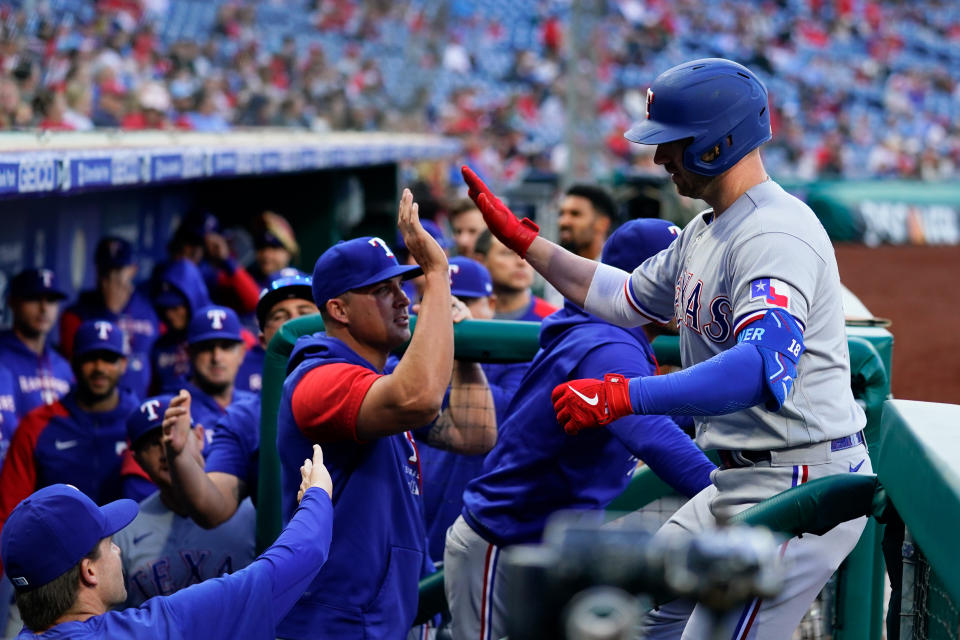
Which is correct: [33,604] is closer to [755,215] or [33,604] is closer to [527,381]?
[527,381]

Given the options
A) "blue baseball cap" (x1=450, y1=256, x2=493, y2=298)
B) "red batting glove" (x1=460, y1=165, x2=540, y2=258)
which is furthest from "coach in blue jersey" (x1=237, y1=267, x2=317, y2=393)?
"red batting glove" (x1=460, y1=165, x2=540, y2=258)

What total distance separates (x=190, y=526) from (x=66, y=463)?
41.3 inches

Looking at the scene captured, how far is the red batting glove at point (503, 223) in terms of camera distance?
294cm

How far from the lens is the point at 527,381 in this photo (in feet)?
10.1

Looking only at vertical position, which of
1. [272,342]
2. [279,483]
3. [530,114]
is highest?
[272,342]

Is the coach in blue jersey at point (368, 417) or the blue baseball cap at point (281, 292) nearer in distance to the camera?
the coach in blue jersey at point (368, 417)

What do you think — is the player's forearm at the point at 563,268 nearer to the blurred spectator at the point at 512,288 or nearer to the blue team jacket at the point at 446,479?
the blue team jacket at the point at 446,479

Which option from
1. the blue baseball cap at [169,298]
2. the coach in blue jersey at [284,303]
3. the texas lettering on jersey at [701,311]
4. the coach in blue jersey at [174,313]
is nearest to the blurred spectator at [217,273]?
the coach in blue jersey at [174,313]

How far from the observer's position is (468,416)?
11.2 ft

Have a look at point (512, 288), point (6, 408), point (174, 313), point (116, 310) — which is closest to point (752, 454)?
point (512, 288)

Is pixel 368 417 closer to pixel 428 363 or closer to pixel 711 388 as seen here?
pixel 428 363

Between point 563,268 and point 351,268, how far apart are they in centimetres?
53

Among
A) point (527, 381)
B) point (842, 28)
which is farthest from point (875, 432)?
point (842, 28)

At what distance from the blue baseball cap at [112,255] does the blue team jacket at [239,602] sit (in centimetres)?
396
